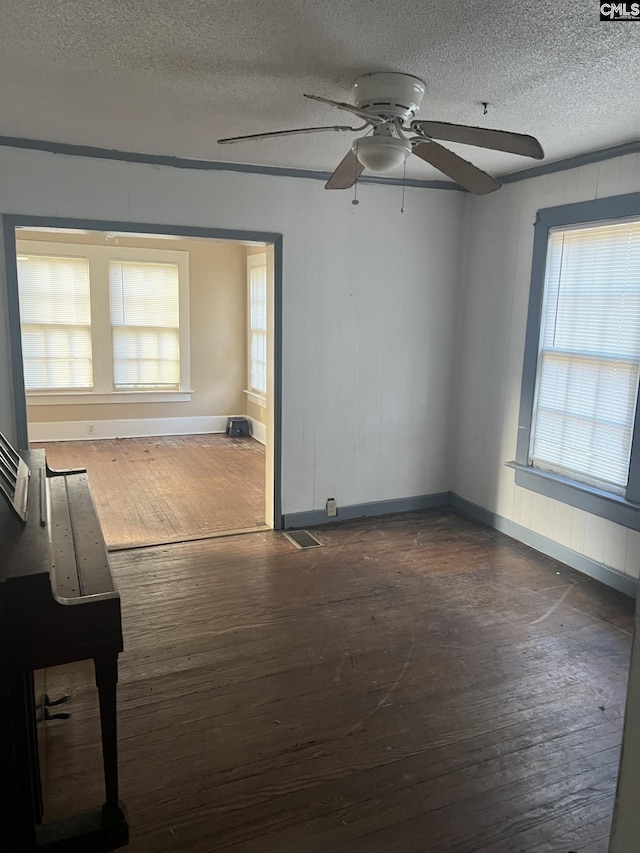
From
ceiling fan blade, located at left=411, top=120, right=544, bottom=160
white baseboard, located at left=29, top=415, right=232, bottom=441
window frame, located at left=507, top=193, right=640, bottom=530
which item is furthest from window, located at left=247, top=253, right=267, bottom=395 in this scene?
ceiling fan blade, located at left=411, top=120, right=544, bottom=160

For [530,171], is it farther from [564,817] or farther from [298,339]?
[564,817]

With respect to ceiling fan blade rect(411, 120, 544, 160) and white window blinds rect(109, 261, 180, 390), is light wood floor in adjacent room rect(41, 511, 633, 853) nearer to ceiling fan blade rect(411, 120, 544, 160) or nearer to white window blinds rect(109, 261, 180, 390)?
ceiling fan blade rect(411, 120, 544, 160)

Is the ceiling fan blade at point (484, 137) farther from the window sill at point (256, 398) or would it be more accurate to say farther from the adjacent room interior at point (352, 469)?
the window sill at point (256, 398)

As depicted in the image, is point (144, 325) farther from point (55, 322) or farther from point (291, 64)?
point (291, 64)

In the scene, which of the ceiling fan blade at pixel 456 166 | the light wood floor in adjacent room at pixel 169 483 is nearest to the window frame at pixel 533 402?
the ceiling fan blade at pixel 456 166

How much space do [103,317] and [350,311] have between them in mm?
4036

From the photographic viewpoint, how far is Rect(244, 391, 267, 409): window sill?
7.76 m

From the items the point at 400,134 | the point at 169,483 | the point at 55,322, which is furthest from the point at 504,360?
the point at 55,322

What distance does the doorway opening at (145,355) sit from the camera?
6992mm

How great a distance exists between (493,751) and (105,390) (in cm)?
646

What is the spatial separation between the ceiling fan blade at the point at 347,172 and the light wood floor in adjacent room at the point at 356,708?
7.42 ft

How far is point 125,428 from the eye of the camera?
781 cm

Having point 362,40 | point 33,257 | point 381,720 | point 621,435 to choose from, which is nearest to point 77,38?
point 362,40

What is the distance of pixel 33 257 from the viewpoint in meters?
7.09
